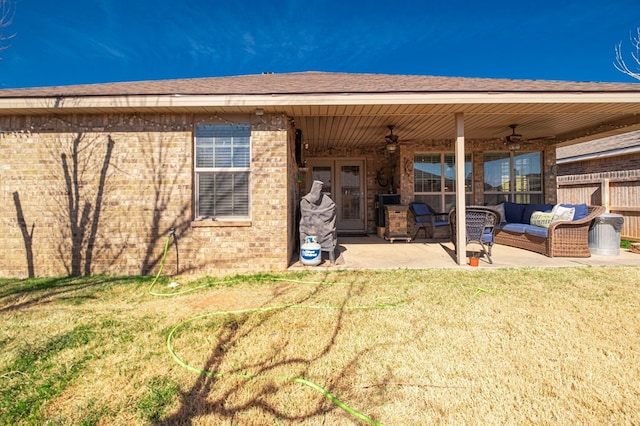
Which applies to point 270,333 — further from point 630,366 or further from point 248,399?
point 630,366

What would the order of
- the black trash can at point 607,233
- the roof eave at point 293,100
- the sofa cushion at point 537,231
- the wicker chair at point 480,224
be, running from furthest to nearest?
the sofa cushion at point 537,231, the black trash can at point 607,233, the wicker chair at point 480,224, the roof eave at point 293,100

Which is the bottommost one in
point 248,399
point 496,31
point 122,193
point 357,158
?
point 248,399

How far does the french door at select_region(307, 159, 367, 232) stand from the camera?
8906 mm

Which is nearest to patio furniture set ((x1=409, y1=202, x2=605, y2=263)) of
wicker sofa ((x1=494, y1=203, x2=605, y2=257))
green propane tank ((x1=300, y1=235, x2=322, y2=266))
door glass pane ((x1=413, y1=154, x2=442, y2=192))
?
wicker sofa ((x1=494, y1=203, x2=605, y2=257))

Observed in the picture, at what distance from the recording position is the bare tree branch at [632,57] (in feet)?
22.0

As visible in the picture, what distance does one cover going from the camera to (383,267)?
470 cm

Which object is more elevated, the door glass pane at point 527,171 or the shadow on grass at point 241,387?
the door glass pane at point 527,171

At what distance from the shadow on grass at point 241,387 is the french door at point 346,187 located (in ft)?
21.4

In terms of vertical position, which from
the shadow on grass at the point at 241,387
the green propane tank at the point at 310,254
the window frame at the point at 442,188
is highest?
the window frame at the point at 442,188

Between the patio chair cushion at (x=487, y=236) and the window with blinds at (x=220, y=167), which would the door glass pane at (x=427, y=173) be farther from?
the window with blinds at (x=220, y=167)

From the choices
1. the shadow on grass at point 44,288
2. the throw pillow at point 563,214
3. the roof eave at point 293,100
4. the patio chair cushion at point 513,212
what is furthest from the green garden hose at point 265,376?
the patio chair cushion at point 513,212

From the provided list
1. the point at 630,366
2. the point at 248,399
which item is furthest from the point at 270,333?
the point at 630,366

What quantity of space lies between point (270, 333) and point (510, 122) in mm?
6221

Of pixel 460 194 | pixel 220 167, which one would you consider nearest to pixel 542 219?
pixel 460 194
